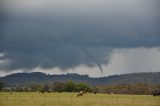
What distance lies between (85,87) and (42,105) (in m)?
109

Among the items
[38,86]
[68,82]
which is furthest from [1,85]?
[38,86]

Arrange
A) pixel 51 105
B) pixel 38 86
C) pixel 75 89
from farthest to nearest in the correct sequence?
pixel 38 86
pixel 75 89
pixel 51 105

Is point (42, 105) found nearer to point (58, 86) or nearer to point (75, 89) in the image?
point (75, 89)

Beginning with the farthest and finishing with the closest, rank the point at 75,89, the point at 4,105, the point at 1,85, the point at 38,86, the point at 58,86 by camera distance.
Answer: the point at 38,86, the point at 58,86, the point at 75,89, the point at 1,85, the point at 4,105

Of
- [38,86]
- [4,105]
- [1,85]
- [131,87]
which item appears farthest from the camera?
[131,87]

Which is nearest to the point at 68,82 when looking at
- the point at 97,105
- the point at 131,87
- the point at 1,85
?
the point at 1,85

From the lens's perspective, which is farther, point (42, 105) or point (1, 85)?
point (1, 85)

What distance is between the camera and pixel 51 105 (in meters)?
42.0

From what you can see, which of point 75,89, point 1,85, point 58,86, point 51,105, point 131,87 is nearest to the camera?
point 51,105

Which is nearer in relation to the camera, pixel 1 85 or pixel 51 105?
pixel 51 105

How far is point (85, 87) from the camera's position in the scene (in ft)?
493

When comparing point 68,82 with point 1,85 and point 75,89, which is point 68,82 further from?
point 1,85

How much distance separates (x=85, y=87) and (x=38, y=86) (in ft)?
113

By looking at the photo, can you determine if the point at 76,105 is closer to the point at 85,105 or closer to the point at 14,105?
the point at 85,105
